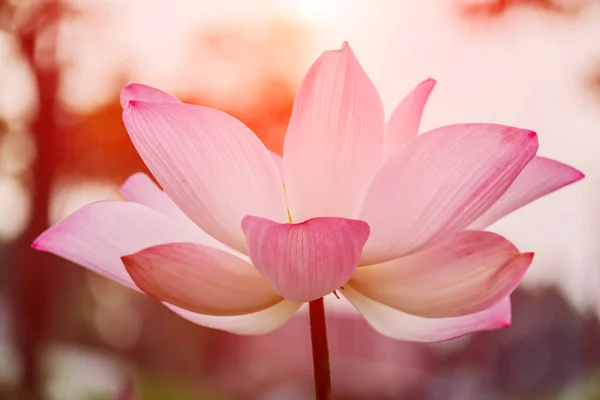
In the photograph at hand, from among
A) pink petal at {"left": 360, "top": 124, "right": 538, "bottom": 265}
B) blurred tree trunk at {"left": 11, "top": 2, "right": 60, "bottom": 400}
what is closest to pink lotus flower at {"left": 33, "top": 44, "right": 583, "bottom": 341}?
pink petal at {"left": 360, "top": 124, "right": 538, "bottom": 265}

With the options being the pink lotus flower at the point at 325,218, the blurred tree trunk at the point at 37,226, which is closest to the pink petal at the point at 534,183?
the pink lotus flower at the point at 325,218

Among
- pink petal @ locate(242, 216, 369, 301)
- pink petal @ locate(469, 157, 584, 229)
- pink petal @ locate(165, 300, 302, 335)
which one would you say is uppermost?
pink petal @ locate(469, 157, 584, 229)

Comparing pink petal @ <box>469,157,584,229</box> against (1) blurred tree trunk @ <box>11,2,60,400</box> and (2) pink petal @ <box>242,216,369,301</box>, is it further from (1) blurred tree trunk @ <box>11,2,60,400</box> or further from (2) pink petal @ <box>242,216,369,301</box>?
(1) blurred tree trunk @ <box>11,2,60,400</box>

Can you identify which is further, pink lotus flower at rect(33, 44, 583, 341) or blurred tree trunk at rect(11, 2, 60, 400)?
blurred tree trunk at rect(11, 2, 60, 400)

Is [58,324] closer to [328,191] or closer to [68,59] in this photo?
[68,59]

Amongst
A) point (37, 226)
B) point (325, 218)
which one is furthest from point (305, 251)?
point (37, 226)

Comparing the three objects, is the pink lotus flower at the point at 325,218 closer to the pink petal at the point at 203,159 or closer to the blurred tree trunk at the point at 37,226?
the pink petal at the point at 203,159

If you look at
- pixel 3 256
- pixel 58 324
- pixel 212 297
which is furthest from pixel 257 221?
pixel 58 324
